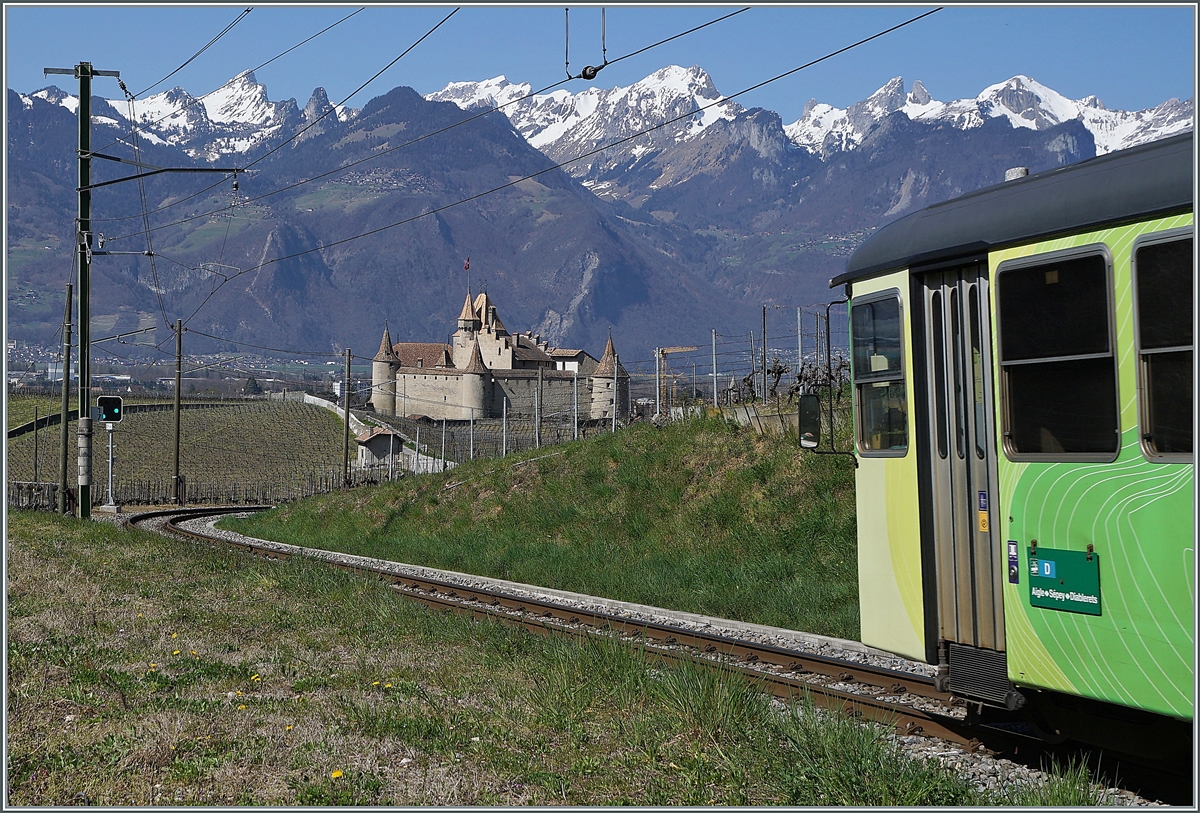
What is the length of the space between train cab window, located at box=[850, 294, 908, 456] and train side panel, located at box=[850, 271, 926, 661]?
56 millimetres

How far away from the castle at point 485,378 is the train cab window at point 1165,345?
133m

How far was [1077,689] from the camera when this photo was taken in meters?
7.13

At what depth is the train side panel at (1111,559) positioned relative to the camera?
6.47 metres

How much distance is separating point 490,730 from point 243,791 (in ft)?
6.11

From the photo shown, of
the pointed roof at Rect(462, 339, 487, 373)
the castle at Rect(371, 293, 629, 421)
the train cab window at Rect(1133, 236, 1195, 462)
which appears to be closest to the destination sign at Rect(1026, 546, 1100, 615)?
the train cab window at Rect(1133, 236, 1195, 462)

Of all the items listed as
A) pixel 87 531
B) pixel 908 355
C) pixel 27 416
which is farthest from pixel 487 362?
pixel 908 355

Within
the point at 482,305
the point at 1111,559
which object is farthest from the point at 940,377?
the point at 482,305

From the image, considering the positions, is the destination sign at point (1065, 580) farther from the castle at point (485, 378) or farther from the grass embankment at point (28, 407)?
the castle at point (485, 378)

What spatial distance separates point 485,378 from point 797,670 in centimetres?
14844

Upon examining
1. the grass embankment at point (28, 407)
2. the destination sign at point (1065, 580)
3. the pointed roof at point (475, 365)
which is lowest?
the destination sign at point (1065, 580)

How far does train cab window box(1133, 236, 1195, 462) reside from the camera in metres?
6.51

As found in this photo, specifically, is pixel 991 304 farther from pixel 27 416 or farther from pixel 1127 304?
pixel 27 416

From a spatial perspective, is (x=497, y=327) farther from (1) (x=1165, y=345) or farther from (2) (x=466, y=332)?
(1) (x=1165, y=345)

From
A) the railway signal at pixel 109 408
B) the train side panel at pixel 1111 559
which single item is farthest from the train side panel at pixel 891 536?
the railway signal at pixel 109 408
